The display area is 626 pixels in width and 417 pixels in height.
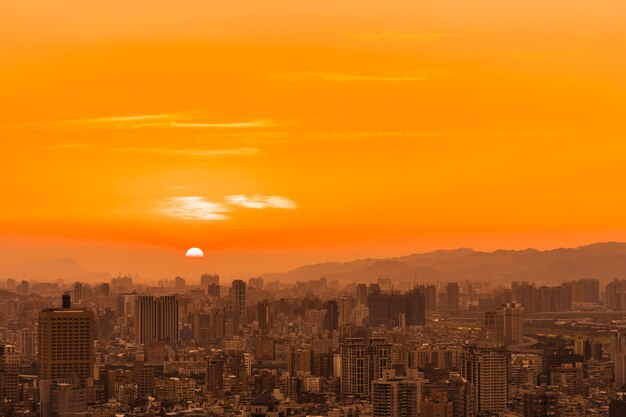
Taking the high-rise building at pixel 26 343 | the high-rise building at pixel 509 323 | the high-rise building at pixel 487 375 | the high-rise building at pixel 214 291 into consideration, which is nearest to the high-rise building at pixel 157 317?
the high-rise building at pixel 214 291

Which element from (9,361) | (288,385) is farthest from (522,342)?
(9,361)

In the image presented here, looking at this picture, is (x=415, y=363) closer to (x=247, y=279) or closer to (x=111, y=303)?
(x=247, y=279)

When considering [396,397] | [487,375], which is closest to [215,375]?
[487,375]

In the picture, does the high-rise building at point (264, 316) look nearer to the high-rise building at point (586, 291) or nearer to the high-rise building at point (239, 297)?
the high-rise building at point (239, 297)

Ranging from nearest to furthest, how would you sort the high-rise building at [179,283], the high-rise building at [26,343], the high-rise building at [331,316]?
the high-rise building at [26,343], the high-rise building at [331,316], the high-rise building at [179,283]

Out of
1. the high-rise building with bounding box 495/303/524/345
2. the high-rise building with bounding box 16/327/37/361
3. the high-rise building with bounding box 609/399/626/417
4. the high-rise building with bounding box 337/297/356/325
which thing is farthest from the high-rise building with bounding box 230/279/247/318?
the high-rise building with bounding box 609/399/626/417

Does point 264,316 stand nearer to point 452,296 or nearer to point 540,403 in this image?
point 452,296
